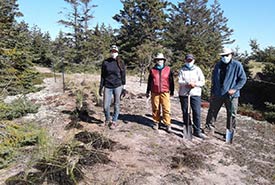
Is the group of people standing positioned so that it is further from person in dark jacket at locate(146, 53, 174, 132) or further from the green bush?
the green bush

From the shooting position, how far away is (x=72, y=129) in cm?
677

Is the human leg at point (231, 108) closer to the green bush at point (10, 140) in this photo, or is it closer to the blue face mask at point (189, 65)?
the blue face mask at point (189, 65)

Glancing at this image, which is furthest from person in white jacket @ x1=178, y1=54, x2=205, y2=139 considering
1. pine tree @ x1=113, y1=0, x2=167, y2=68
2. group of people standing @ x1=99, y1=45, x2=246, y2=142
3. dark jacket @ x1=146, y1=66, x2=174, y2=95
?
pine tree @ x1=113, y1=0, x2=167, y2=68

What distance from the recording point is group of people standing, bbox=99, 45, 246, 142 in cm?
605

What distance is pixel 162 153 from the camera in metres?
5.54

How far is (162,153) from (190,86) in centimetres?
141

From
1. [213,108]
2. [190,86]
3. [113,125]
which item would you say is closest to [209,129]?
[213,108]

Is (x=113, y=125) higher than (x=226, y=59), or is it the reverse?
(x=226, y=59)

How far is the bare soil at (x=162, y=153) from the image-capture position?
15.1 feet

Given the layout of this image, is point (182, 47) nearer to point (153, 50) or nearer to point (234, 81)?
point (153, 50)

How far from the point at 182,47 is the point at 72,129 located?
27.3 meters

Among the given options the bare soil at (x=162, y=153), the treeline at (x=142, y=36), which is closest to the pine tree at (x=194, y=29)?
the treeline at (x=142, y=36)

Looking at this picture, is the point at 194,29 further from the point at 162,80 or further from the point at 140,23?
the point at 162,80

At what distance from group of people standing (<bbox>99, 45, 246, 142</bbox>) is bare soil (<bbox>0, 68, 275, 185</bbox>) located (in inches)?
16.2
